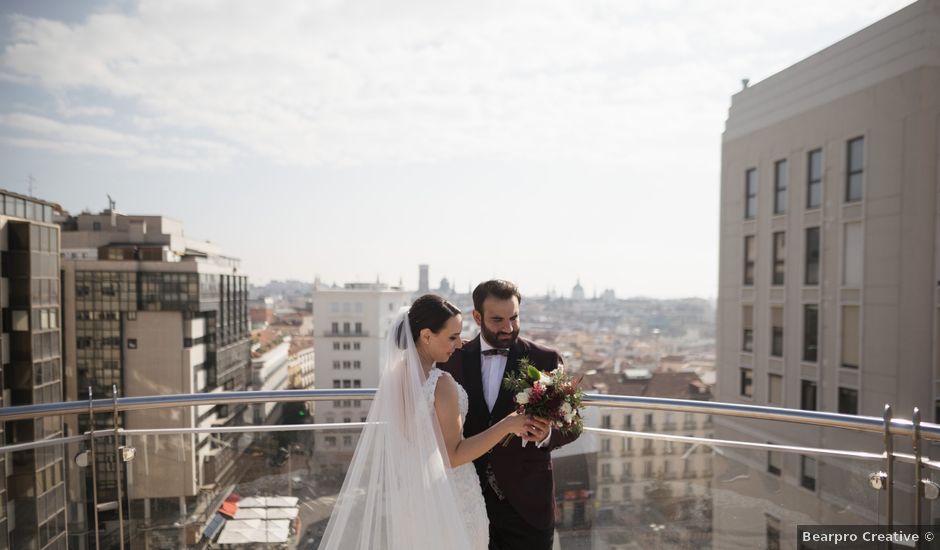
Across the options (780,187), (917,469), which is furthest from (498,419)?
(780,187)

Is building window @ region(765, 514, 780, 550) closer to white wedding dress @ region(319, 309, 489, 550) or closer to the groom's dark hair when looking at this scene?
white wedding dress @ region(319, 309, 489, 550)

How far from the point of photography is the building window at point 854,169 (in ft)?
57.7

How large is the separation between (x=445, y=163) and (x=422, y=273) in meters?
32.5

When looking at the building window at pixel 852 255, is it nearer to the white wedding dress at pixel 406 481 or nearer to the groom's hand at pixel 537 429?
the groom's hand at pixel 537 429

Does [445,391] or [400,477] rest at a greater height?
[445,391]

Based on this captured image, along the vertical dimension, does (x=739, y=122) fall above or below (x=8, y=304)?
above

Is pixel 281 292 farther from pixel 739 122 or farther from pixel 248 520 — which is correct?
pixel 248 520

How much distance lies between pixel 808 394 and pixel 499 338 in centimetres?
2027

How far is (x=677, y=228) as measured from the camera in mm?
135625

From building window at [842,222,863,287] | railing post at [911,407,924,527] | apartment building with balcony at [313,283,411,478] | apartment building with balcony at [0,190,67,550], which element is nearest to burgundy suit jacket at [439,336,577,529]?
railing post at [911,407,924,527]

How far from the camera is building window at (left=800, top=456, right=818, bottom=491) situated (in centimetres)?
352

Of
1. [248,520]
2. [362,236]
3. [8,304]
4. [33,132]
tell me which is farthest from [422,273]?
[248,520]

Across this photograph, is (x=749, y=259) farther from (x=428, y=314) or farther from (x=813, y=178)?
(x=428, y=314)

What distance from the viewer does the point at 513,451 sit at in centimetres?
283
